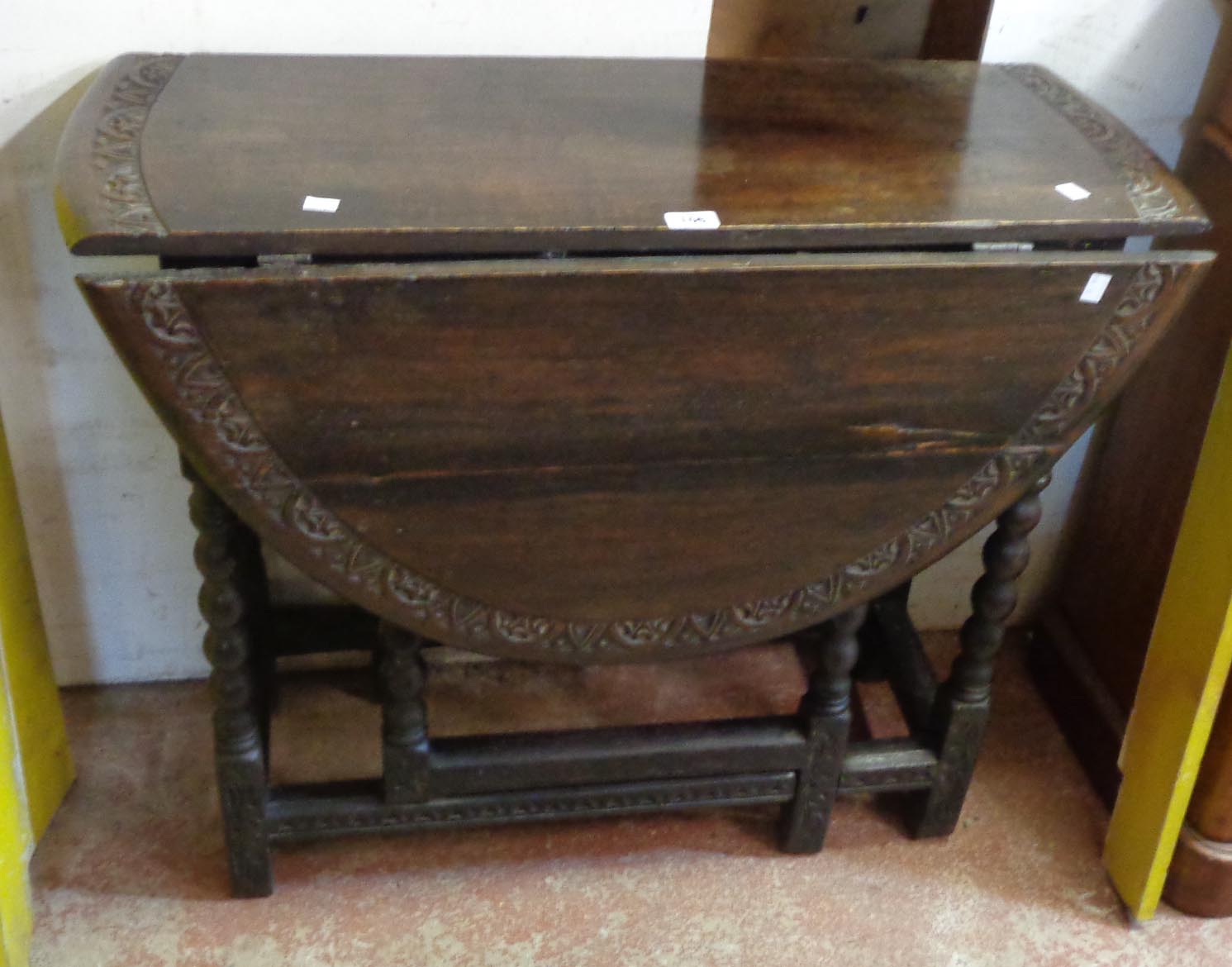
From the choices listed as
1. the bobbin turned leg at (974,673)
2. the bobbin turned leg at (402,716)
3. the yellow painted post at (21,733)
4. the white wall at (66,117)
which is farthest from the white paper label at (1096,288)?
the yellow painted post at (21,733)

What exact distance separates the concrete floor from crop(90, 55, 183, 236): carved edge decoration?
85 cm

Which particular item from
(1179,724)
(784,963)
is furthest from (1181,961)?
(784,963)

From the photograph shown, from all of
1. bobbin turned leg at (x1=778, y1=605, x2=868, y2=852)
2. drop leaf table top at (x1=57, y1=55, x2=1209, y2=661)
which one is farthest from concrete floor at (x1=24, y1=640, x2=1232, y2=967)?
drop leaf table top at (x1=57, y1=55, x2=1209, y2=661)

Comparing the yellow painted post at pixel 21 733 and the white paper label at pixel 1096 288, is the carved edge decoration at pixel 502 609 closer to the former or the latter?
the white paper label at pixel 1096 288

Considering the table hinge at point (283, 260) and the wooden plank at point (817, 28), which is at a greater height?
the wooden plank at point (817, 28)

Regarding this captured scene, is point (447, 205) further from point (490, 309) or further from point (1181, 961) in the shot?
point (1181, 961)

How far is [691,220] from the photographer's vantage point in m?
1.11

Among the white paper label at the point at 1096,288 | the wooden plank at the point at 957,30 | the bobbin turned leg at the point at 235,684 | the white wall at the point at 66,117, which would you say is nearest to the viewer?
the white paper label at the point at 1096,288

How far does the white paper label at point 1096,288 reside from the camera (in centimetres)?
116

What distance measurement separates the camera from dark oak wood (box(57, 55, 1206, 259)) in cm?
108

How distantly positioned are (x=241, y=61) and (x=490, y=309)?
1.66 feet

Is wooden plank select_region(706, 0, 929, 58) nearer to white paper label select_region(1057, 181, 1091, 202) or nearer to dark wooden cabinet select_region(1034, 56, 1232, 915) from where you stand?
dark wooden cabinet select_region(1034, 56, 1232, 915)

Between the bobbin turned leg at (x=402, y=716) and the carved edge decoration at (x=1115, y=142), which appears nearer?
the carved edge decoration at (x=1115, y=142)

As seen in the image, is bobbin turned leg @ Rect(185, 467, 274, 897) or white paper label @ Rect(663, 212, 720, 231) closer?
white paper label @ Rect(663, 212, 720, 231)
